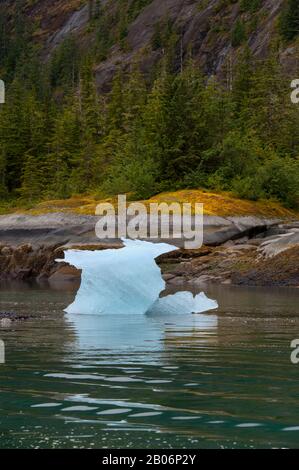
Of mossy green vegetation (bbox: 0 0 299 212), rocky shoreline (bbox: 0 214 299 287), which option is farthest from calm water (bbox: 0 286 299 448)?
mossy green vegetation (bbox: 0 0 299 212)

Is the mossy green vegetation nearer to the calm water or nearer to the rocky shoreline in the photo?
the rocky shoreline

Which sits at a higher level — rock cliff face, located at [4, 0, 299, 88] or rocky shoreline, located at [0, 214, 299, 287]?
rock cliff face, located at [4, 0, 299, 88]

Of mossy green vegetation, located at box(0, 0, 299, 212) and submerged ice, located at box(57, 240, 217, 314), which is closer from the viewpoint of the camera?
submerged ice, located at box(57, 240, 217, 314)

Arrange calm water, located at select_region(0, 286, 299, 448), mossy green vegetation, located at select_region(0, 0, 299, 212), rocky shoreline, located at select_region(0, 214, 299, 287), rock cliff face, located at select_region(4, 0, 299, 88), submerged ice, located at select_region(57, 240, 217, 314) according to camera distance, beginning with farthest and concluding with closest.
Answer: rock cliff face, located at select_region(4, 0, 299, 88), mossy green vegetation, located at select_region(0, 0, 299, 212), rocky shoreline, located at select_region(0, 214, 299, 287), submerged ice, located at select_region(57, 240, 217, 314), calm water, located at select_region(0, 286, 299, 448)

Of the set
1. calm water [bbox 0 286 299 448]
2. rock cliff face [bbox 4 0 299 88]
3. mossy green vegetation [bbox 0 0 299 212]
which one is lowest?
calm water [bbox 0 286 299 448]

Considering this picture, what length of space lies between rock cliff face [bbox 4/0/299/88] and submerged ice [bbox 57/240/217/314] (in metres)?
74.0

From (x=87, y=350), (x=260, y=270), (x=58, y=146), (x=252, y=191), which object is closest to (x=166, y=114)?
(x=252, y=191)

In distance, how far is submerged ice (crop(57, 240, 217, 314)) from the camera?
21.8 m

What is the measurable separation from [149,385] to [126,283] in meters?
11.1

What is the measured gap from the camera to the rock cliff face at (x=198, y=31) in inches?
4377

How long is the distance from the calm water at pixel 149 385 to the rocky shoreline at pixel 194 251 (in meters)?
19.6

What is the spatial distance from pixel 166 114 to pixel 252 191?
8213 millimetres

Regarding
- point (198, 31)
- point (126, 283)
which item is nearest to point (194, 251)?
point (126, 283)

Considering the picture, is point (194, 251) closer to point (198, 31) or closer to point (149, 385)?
point (149, 385)
